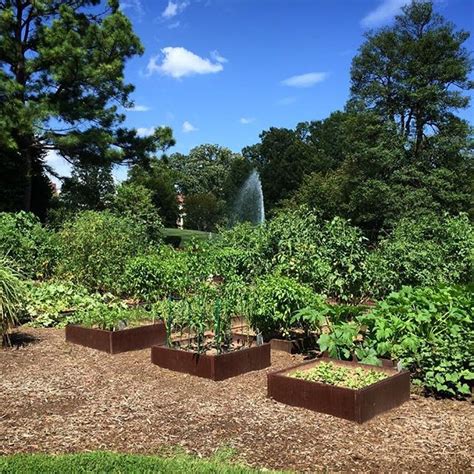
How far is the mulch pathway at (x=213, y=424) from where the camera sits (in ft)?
12.4

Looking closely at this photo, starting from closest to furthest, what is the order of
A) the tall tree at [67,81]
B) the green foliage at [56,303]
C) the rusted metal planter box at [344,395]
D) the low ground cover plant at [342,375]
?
the rusted metal planter box at [344,395] < the low ground cover plant at [342,375] < the green foliage at [56,303] < the tall tree at [67,81]

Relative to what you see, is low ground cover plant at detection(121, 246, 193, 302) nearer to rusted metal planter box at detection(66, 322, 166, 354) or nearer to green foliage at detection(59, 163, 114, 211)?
rusted metal planter box at detection(66, 322, 166, 354)

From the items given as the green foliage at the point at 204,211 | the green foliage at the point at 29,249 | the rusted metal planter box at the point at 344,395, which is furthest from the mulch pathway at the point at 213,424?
the green foliage at the point at 204,211

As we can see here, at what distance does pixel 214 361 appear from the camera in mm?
5645

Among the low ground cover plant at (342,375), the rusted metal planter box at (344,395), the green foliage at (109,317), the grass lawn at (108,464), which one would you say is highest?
the green foliage at (109,317)

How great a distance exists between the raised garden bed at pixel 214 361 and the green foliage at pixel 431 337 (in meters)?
1.15

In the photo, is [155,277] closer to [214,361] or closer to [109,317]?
[109,317]

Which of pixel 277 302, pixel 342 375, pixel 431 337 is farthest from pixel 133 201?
pixel 342 375

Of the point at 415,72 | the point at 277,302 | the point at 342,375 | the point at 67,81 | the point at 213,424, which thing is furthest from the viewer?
the point at 415,72

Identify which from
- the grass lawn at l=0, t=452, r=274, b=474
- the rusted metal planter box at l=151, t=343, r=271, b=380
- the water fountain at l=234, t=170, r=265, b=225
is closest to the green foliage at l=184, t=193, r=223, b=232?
the water fountain at l=234, t=170, r=265, b=225

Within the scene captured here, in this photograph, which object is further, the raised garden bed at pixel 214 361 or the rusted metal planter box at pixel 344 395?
the raised garden bed at pixel 214 361

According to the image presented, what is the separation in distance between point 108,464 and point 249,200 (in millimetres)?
52752

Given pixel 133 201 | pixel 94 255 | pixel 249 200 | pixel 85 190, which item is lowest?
pixel 94 255

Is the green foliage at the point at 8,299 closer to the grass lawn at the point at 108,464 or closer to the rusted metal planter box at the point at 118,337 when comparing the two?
the rusted metal planter box at the point at 118,337
